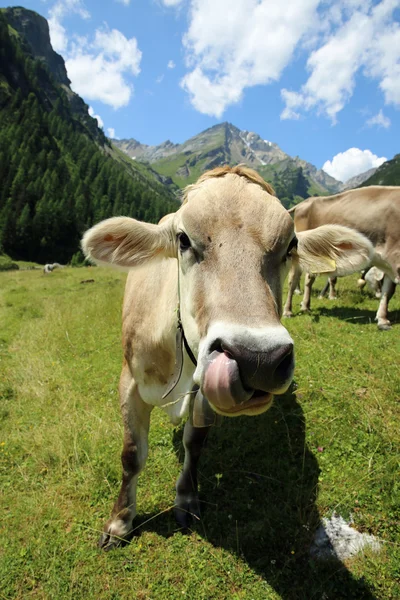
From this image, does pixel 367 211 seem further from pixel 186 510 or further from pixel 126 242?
pixel 186 510

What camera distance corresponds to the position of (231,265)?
6.94ft

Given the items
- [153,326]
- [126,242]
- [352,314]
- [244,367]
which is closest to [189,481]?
[153,326]

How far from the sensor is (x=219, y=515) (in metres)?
3.90

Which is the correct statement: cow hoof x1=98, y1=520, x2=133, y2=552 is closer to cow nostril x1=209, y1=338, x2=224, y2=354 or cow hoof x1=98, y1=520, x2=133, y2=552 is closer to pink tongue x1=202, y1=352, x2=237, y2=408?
pink tongue x1=202, y1=352, x2=237, y2=408

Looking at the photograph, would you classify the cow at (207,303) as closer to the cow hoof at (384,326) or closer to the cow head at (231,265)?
the cow head at (231,265)

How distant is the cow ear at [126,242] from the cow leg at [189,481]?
6.63 feet

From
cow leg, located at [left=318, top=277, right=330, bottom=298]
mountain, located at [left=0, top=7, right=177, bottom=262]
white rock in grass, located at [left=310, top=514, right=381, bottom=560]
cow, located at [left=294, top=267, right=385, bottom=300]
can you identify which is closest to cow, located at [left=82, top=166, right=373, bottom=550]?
white rock in grass, located at [left=310, top=514, right=381, bottom=560]

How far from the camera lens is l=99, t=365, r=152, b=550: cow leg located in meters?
3.63

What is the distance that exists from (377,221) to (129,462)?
26.9 feet

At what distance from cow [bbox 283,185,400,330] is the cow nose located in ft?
20.1

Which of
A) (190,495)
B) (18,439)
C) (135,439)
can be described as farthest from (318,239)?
(18,439)

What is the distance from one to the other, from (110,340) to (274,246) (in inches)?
302

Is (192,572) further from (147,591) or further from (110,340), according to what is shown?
(110,340)

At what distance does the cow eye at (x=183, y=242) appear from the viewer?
249cm
